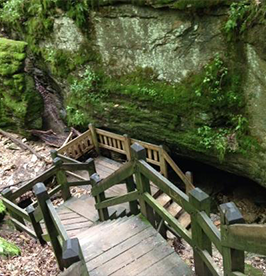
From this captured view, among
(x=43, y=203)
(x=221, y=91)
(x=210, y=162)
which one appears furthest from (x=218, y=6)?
(x=43, y=203)

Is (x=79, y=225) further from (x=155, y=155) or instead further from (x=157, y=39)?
(x=157, y=39)

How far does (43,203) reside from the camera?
4031mm

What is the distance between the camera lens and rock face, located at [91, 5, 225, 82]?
6.51 meters

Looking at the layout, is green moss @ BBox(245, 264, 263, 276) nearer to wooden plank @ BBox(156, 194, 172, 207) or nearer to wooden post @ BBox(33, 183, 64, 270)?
wooden plank @ BBox(156, 194, 172, 207)

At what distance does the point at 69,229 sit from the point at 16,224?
1.14 metres

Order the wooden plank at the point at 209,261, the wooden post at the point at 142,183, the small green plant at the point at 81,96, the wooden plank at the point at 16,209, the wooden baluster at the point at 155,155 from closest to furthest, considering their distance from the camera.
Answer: the wooden plank at the point at 209,261, the wooden post at the point at 142,183, the wooden plank at the point at 16,209, the wooden baluster at the point at 155,155, the small green plant at the point at 81,96

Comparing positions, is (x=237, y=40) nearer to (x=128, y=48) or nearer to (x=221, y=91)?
(x=221, y=91)

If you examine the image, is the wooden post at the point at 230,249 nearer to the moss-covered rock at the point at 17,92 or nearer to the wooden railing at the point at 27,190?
the wooden railing at the point at 27,190

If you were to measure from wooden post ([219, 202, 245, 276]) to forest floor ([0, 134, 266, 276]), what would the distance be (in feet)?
8.15

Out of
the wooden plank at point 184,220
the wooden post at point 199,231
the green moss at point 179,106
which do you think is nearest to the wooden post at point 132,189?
the wooden post at point 199,231

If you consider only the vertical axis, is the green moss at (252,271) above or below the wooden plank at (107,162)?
below

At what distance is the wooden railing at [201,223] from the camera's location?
7.58 feet

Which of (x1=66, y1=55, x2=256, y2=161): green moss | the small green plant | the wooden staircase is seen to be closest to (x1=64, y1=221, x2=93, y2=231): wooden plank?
the wooden staircase

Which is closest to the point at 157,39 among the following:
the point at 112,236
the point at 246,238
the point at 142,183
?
the point at 142,183
